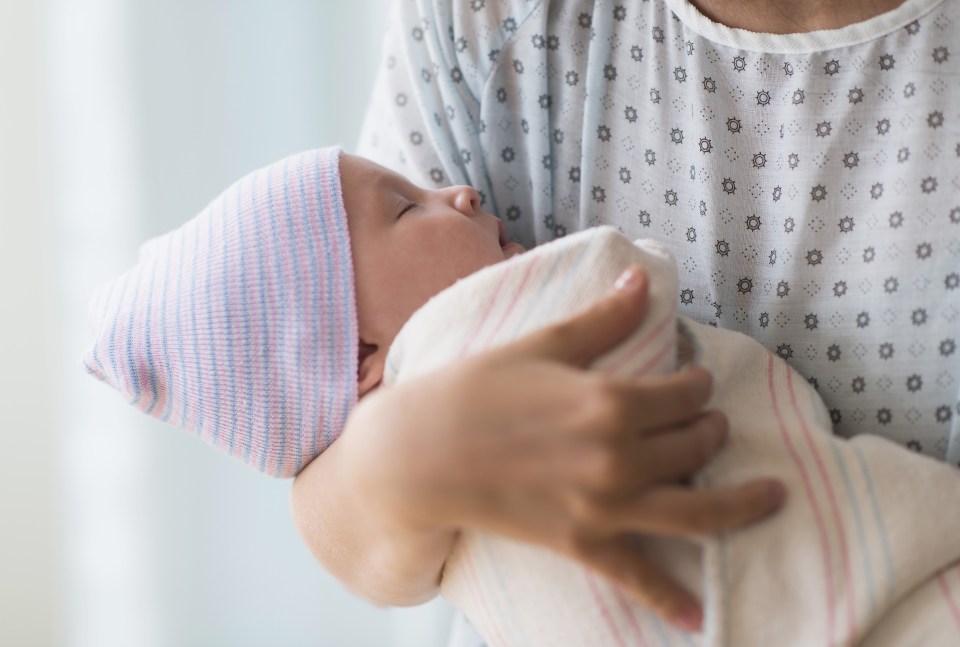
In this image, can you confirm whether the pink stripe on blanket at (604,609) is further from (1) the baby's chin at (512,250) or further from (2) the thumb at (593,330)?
(1) the baby's chin at (512,250)

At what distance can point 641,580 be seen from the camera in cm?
75

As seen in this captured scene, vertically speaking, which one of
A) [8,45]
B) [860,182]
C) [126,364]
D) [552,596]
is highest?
[8,45]

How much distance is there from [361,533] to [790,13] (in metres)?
0.68

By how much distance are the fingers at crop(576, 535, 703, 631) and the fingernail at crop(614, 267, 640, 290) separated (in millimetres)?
215

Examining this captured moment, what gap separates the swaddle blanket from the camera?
783 millimetres

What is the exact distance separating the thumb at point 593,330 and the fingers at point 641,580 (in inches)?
5.9

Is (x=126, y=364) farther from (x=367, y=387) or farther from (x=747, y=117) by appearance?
(x=747, y=117)

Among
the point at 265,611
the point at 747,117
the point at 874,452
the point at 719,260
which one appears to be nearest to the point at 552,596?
the point at 874,452

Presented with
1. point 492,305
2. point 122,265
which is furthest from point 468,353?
point 122,265

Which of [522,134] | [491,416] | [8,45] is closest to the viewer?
[491,416]

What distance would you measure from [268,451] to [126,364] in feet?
0.57

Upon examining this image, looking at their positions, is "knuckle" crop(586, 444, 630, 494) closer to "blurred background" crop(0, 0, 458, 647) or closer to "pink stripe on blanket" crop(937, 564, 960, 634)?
"pink stripe on blanket" crop(937, 564, 960, 634)

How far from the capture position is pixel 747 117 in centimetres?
105

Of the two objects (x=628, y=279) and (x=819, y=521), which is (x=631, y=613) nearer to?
(x=819, y=521)
